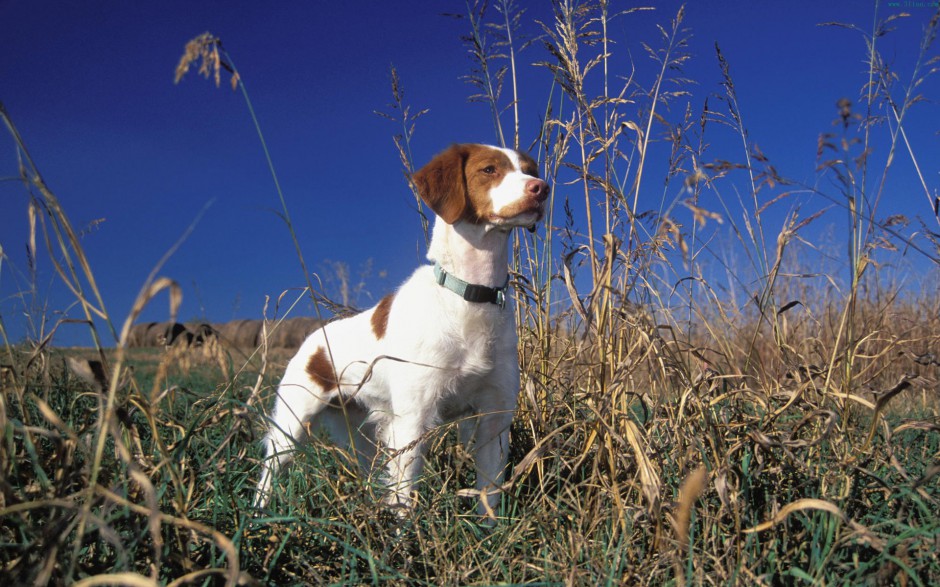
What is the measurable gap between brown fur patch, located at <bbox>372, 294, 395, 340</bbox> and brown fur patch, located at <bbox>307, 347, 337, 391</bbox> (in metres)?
0.28

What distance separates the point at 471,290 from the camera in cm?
269

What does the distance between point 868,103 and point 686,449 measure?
145cm

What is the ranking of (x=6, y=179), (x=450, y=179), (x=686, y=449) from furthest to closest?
(x=450, y=179) → (x=686, y=449) → (x=6, y=179)

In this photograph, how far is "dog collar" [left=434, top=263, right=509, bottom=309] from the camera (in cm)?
270

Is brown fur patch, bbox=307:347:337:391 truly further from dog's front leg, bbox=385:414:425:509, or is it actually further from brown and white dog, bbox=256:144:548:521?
dog's front leg, bbox=385:414:425:509

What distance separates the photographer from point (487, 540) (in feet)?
6.54

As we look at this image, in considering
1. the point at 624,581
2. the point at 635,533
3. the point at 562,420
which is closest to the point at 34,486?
the point at 624,581

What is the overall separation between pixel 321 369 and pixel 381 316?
0.37 meters

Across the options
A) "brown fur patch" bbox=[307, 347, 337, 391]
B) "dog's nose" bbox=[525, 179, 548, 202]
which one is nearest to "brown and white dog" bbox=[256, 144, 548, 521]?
"dog's nose" bbox=[525, 179, 548, 202]

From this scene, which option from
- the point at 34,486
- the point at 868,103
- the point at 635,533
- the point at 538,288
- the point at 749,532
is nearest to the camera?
the point at 34,486

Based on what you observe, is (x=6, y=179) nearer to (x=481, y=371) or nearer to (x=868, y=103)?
(x=481, y=371)

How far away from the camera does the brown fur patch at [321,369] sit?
3.08m

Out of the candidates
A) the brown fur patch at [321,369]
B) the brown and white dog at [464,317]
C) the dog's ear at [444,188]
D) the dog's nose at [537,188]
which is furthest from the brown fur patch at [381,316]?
the dog's nose at [537,188]

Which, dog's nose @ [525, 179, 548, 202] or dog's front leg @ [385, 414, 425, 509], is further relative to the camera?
dog's nose @ [525, 179, 548, 202]
